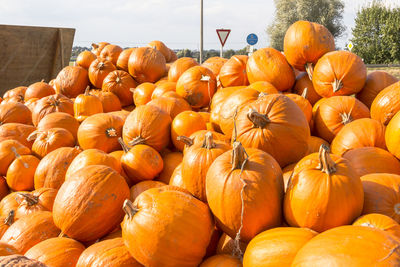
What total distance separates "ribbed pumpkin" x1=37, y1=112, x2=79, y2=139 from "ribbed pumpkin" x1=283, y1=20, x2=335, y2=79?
254cm

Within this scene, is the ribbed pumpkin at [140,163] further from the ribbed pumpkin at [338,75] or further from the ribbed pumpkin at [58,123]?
the ribbed pumpkin at [338,75]

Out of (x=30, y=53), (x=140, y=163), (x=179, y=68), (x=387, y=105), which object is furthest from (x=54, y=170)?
(x=30, y=53)

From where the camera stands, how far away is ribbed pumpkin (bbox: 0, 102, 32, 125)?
4293 millimetres

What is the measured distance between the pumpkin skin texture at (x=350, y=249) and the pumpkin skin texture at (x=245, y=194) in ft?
1.01

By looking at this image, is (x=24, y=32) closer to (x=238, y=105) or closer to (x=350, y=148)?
(x=238, y=105)

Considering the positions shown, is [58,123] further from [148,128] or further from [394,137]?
[394,137]

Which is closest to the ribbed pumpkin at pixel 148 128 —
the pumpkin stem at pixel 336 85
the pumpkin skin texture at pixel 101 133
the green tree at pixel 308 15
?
the pumpkin skin texture at pixel 101 133

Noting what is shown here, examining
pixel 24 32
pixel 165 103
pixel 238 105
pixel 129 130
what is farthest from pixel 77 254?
pixel 24 32

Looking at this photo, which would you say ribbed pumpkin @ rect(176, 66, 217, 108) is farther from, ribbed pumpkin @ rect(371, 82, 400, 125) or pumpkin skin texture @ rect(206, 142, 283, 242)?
pumpkin skin texture @ rect(206, 142, 283, 242)

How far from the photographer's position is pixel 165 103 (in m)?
3.36

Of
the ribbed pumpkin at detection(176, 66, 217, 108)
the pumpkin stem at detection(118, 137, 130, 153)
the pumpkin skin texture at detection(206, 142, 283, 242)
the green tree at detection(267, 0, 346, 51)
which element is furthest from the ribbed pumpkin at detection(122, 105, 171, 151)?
the green tree at detection(267, 0, 346, 51)

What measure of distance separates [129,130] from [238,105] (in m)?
1.03

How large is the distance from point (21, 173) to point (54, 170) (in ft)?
1.78

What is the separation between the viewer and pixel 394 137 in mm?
2158
